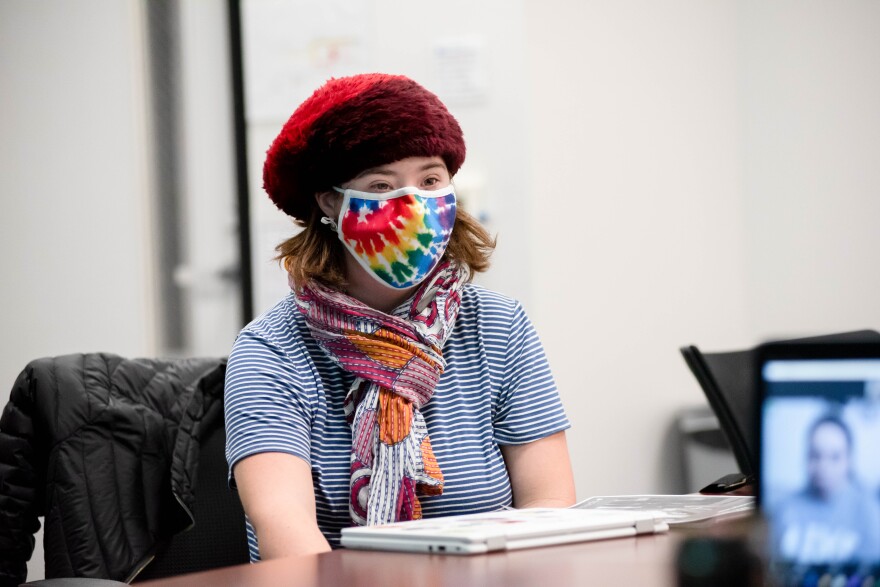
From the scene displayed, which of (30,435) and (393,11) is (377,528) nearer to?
(30,435)

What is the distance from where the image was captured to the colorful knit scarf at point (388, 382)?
1368mm

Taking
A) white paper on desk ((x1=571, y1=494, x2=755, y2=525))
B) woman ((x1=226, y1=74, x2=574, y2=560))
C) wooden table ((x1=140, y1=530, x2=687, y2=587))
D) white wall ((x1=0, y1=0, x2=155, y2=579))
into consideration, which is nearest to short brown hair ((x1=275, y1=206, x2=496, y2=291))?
woman ((x1=226, y1=74, x2=574, y2=560))

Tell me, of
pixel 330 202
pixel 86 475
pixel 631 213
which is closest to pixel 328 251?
pixel 330 202

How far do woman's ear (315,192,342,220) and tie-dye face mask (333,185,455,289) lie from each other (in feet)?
0.12

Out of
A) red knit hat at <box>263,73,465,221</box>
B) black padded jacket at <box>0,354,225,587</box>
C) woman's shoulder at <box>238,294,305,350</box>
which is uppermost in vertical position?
red knit hat at <box>263,73,465,221</box>

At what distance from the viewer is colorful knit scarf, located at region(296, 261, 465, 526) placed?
4.49 ft

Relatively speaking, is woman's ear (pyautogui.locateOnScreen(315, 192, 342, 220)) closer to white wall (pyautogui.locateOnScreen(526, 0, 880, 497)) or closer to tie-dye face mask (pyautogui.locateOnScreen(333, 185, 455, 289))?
tie-dye face mask (pyautogui.locateOnScreen(333, 185, 455, 289))

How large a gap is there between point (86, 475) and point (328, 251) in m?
0.50

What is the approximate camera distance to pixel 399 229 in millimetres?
1498

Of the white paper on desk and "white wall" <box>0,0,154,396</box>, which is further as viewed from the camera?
"white wall" <box>0,0,154,396</box>

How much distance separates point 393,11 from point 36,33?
1.06 m

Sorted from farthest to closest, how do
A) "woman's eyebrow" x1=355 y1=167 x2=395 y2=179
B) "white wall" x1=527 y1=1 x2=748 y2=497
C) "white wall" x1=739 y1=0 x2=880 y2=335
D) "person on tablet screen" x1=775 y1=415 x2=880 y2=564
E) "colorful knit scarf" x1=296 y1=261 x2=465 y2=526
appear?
"white wall" x1=739 y1=0 x2=880 y2=335, "white wall" x1=527 y1=1 x2=748 y2=497, "woman's eyebrow" x1=355 y1=167 x2=395 y2=179, "colorful knit scarf" x1=296 y1=261 x2=465 y2=526, "person on tablet screen" x1=775 y1=415 x2=880 y2=564

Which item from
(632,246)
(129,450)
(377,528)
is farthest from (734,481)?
(632,246)

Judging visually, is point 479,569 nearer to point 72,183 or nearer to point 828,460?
Result: point 828,460
